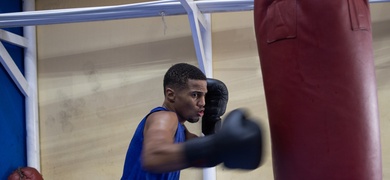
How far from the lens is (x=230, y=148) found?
2.90 feet

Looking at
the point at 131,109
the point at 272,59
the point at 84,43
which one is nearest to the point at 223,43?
the point at 131,109

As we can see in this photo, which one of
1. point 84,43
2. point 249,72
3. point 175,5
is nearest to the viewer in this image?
point 175,5

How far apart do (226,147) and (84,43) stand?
8.98 feet

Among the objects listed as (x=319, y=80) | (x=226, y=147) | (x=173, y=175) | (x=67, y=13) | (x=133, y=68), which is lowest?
(x=133, y=68)

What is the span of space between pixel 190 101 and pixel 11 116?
2277 mm

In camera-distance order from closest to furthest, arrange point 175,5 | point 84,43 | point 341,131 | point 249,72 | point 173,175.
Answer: point 341,131
point 173,175
point 175,5
point 249,72
point 84,43

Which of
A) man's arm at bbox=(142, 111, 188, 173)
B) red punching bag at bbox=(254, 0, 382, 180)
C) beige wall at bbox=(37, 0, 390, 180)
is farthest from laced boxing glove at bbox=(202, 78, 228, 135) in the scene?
beige wall at bbox=(37, 0, 390, 180)

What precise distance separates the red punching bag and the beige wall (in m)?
2.18

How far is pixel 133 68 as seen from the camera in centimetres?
331

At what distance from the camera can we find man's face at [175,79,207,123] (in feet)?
4.66

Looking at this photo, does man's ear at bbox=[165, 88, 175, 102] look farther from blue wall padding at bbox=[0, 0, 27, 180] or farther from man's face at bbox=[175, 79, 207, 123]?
blue wall padding at bbox=[0, 0, 27, 180]

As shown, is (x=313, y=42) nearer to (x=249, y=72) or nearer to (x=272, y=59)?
(x=272, y=59)

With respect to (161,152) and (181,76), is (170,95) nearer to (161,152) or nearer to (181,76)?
(181,76)

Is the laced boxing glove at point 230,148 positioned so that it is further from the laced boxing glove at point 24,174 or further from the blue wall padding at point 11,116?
the blue wall padding at point 11,116
